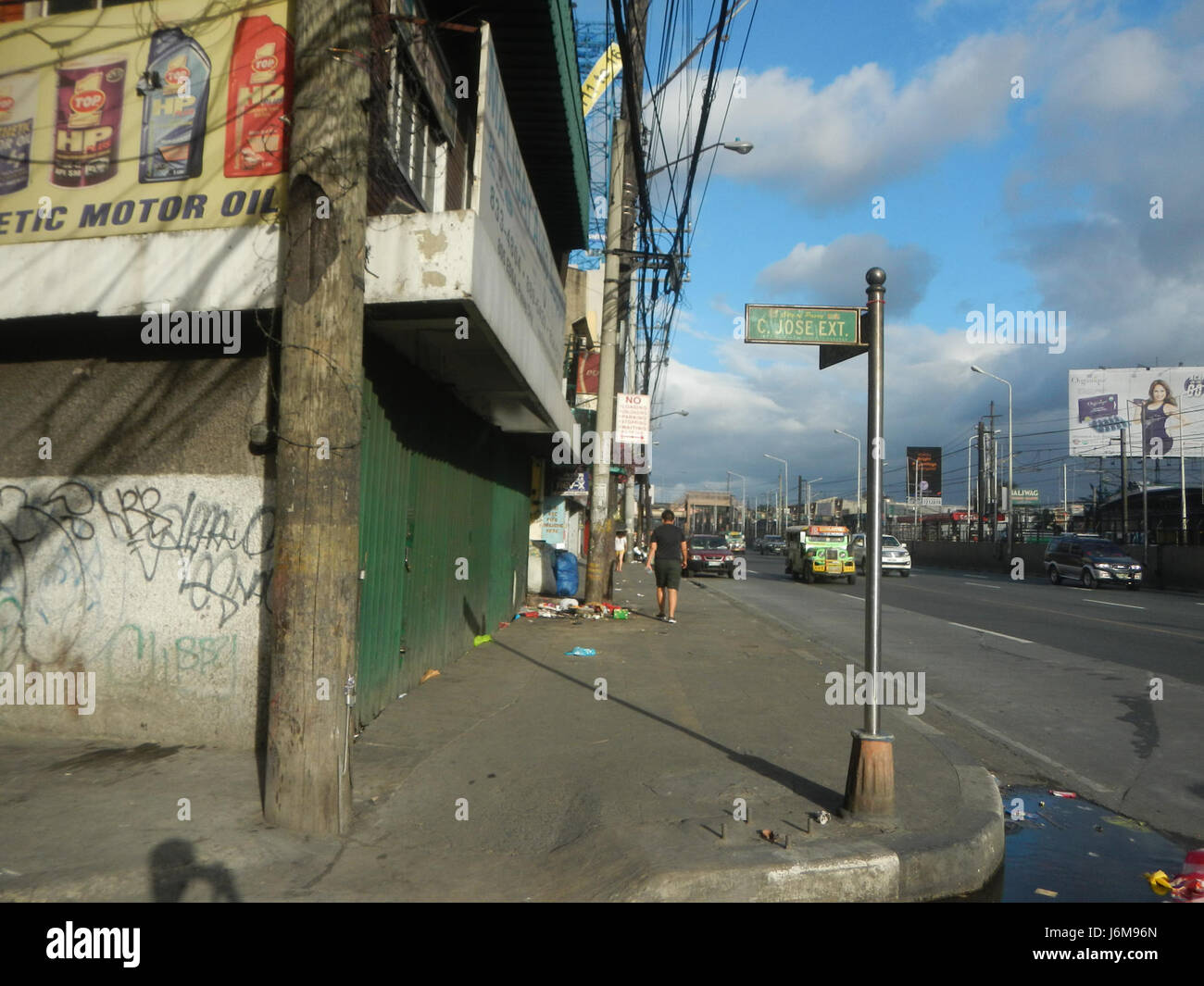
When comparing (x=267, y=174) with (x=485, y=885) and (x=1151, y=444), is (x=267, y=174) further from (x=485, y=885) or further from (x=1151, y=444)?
(x=1151, y=444)

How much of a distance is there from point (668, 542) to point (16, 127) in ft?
33.4

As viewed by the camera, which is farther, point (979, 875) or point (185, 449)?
point (185, 449)

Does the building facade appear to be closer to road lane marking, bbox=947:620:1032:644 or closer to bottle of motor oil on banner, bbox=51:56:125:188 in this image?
bottle of motor oil on banner, bbox=51:56:125:188

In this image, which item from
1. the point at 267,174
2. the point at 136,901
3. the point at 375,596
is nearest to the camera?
the point at 136,901

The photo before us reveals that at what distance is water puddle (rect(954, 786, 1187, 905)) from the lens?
4.38 metres

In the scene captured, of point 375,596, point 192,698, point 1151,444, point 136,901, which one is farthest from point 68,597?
point 1151,444

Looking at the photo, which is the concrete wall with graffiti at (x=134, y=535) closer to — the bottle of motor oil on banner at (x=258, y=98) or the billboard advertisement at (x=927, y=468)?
the bottle of motor oil on banner at (x=258, y=98)

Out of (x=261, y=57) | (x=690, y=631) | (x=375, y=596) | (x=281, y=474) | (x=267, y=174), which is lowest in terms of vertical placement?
(x=690, y=631)

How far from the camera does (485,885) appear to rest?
407 cm

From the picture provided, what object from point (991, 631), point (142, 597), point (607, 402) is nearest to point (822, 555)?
point (991, 631)

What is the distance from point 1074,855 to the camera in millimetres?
4883

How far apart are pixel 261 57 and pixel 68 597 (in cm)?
392

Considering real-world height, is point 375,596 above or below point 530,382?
below

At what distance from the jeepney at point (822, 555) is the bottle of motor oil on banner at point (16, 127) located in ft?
86.2
